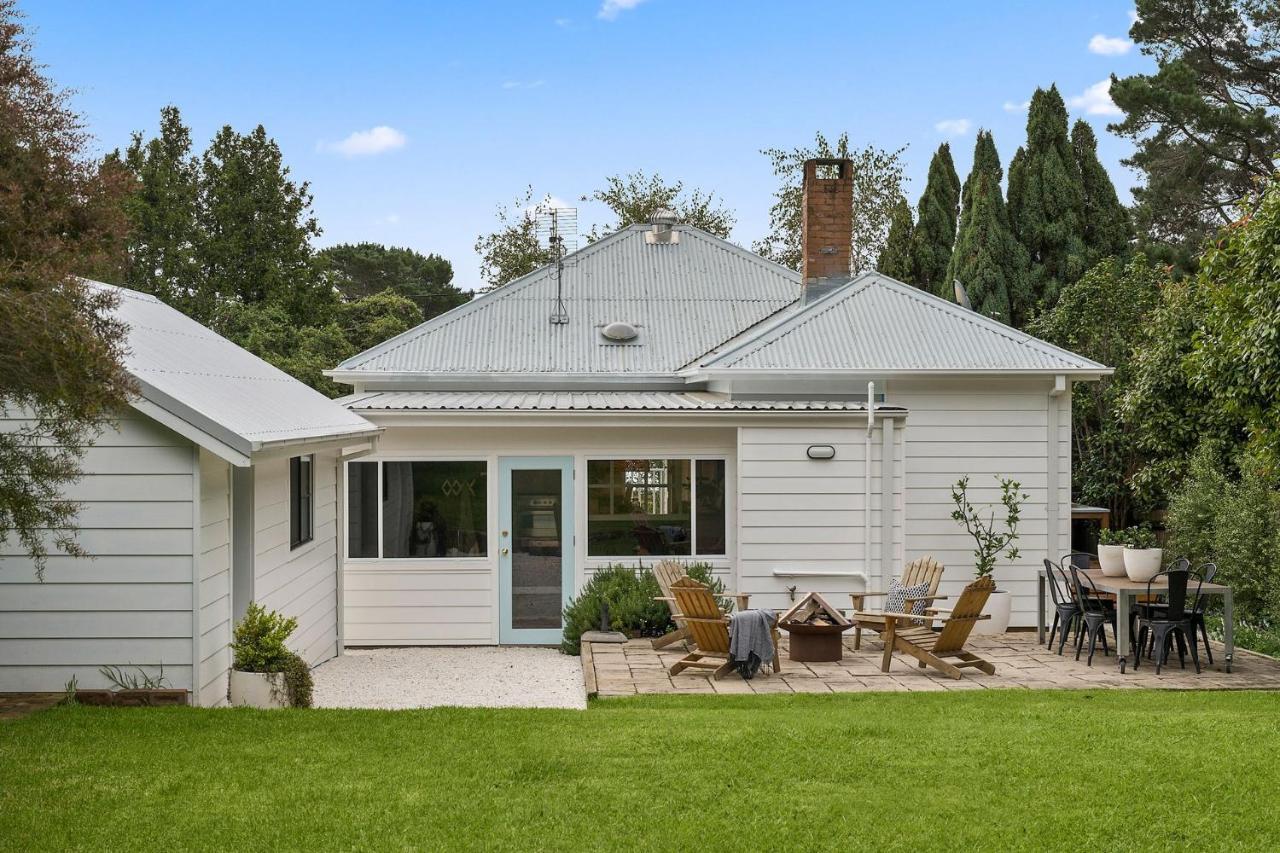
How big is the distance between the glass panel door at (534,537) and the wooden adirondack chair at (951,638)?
3.94m

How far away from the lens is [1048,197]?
92.7ft

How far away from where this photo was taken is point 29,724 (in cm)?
718

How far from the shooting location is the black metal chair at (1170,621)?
10.3 m

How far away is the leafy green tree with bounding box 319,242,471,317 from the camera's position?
5212cm

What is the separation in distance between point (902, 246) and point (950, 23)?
8.71 m

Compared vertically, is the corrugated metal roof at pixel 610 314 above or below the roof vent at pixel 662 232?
below

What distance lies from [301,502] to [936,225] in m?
23.8

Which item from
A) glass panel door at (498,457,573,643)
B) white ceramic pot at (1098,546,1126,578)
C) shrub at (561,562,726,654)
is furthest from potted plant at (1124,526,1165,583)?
glass panel door at (498,457,573,643)

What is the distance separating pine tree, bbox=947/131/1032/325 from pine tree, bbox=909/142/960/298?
2334 millimetres

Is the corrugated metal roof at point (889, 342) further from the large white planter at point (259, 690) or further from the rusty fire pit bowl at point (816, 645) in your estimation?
the large white planter at point (259, 690)

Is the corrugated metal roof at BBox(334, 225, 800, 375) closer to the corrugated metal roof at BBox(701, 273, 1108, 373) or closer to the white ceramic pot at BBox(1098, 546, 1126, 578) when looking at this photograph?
the corrugated metal roof at BBox(701, 273, 1108, 373)

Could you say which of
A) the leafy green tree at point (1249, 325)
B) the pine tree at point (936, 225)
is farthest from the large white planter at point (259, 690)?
the pine tree at point (936, 225)

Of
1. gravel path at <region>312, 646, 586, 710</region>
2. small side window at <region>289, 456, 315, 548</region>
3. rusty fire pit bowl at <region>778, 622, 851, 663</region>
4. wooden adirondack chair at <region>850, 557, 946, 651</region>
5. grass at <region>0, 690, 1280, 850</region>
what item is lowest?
gravel path at <region>312, 646, 586, 710</region>

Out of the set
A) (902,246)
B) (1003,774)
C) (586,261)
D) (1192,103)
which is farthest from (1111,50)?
(1003,774)
